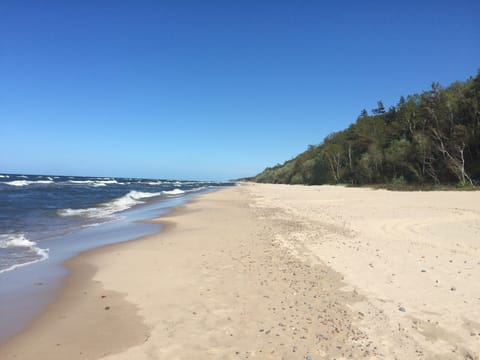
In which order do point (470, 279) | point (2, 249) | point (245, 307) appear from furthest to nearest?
point (2, 249) → point (470, 279) → point (245, 307)

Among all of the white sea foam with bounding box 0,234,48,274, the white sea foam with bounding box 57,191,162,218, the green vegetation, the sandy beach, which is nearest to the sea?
the white sea foam with bounding box 0,234,48,274

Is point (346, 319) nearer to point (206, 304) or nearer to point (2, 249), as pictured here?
point (206, 304)

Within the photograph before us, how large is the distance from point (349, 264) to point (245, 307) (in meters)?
2.99

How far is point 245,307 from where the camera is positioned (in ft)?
15.4

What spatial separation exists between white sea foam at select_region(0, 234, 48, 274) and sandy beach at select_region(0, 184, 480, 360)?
46.4 inches

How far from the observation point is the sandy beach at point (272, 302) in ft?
11.8

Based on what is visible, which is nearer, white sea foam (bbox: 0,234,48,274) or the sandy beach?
the sandy beach

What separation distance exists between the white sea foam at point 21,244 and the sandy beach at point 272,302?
118cm

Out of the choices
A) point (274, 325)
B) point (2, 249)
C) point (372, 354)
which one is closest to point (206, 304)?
point (274, 325)

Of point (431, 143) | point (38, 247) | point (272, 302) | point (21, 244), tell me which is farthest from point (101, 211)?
point (431, 143)

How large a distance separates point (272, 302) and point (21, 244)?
8936 millimetres

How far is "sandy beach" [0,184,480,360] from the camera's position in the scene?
3.61 m

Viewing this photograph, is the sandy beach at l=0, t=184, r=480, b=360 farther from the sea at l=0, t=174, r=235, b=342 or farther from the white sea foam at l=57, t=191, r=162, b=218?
the white sea foam at l=57, t=191, r=162, b=218

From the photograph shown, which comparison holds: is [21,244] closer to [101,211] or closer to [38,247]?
[38,247]
